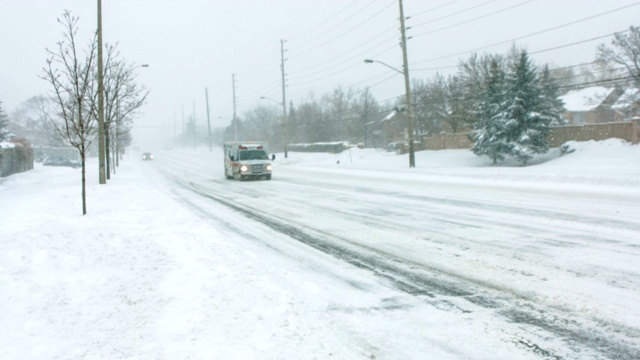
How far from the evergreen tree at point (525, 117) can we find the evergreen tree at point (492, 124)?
61 cm

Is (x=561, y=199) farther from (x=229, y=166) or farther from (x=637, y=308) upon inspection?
(x=229, y=166)

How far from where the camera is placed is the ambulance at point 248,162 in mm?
25859

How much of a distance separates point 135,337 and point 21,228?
672cm

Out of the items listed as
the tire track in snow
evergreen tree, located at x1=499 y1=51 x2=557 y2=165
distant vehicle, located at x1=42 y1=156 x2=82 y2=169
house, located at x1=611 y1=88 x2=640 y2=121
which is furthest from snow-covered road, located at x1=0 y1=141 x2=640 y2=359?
A: distant vehicle, located at x1=42 y1=156 x2=82 y2=169

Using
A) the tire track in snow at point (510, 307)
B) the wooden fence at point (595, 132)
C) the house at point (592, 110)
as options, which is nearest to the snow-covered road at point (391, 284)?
the tire track in snow at point (510, 307)

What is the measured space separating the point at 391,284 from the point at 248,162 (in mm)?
21162

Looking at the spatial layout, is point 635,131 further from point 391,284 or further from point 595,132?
point 391,284

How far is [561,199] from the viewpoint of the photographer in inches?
531

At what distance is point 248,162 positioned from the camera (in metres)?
26.1

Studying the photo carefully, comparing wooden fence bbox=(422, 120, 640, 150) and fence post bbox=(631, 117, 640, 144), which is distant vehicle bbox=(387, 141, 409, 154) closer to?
wooden fence bbox=(422, 120, 640, 150)

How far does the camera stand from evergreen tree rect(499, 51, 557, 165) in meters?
35.3

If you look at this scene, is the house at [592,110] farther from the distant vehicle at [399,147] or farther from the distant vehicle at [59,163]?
the distant vehicle at [59,163]

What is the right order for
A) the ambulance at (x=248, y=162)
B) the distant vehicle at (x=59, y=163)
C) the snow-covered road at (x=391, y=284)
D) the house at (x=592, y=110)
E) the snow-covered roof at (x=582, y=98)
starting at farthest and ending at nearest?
the house at (x=592, y=110) < the snow-covered roof at (x=582, y=98) < the distant vehicle at (x=59, y=163) < the ambulance at (x=248, y=162) < the snow-covered road at (x=391, y=284)

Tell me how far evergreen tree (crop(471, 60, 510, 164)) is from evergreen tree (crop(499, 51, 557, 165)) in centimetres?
61
